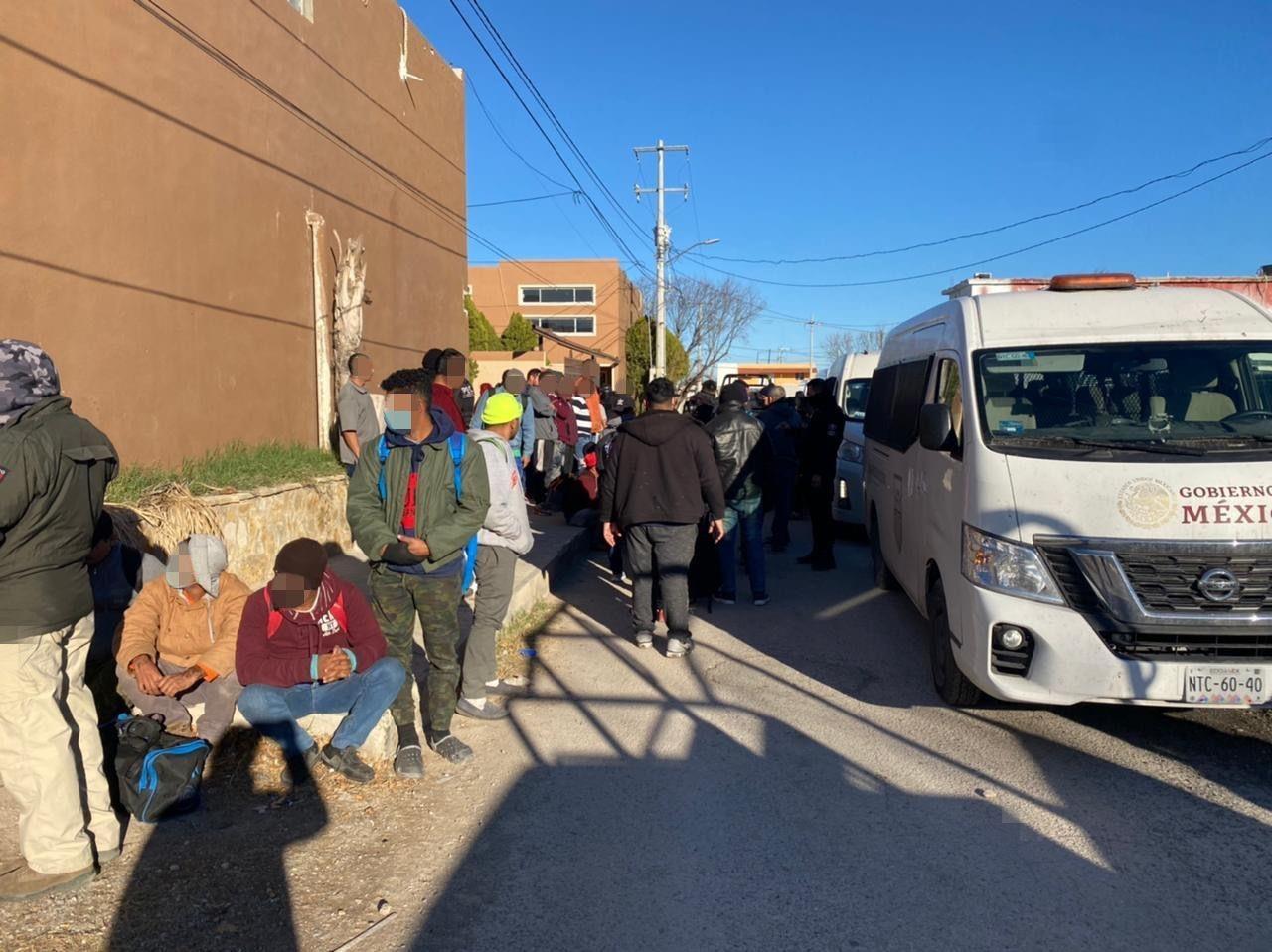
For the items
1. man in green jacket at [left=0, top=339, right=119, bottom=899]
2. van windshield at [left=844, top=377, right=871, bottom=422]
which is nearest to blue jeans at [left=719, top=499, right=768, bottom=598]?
man in green jacket at [left=0, top=339, right=119, bottom=899]

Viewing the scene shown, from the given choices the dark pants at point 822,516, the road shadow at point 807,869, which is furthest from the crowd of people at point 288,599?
the dark pants at point 822,516

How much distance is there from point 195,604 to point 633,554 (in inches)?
119

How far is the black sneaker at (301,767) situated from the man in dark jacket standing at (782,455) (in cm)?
512

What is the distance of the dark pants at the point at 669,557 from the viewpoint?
256 inches

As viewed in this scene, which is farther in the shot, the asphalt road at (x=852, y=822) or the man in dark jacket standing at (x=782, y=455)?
the man in dark jacket standing at (x=782, y=455)

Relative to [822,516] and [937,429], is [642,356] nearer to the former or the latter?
[822,516]

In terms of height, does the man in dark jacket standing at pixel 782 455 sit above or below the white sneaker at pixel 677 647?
above

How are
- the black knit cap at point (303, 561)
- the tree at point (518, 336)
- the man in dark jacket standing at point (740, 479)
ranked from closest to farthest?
the black knit cap at point (303, 561), the man in dark jacket standing at point (740, 479), the tree at point (518, 336)

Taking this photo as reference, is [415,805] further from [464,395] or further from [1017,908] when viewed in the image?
[464,395]

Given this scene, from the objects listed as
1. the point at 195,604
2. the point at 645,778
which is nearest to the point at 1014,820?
the point at 645,778

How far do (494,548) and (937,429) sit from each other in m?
2.55

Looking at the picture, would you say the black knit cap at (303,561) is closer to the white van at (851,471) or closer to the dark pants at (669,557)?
the dark pants at (669,557)

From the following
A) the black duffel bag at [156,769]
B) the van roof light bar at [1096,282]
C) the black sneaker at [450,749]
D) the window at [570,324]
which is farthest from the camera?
the window at [570,324]

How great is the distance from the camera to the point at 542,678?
613 centimetres
